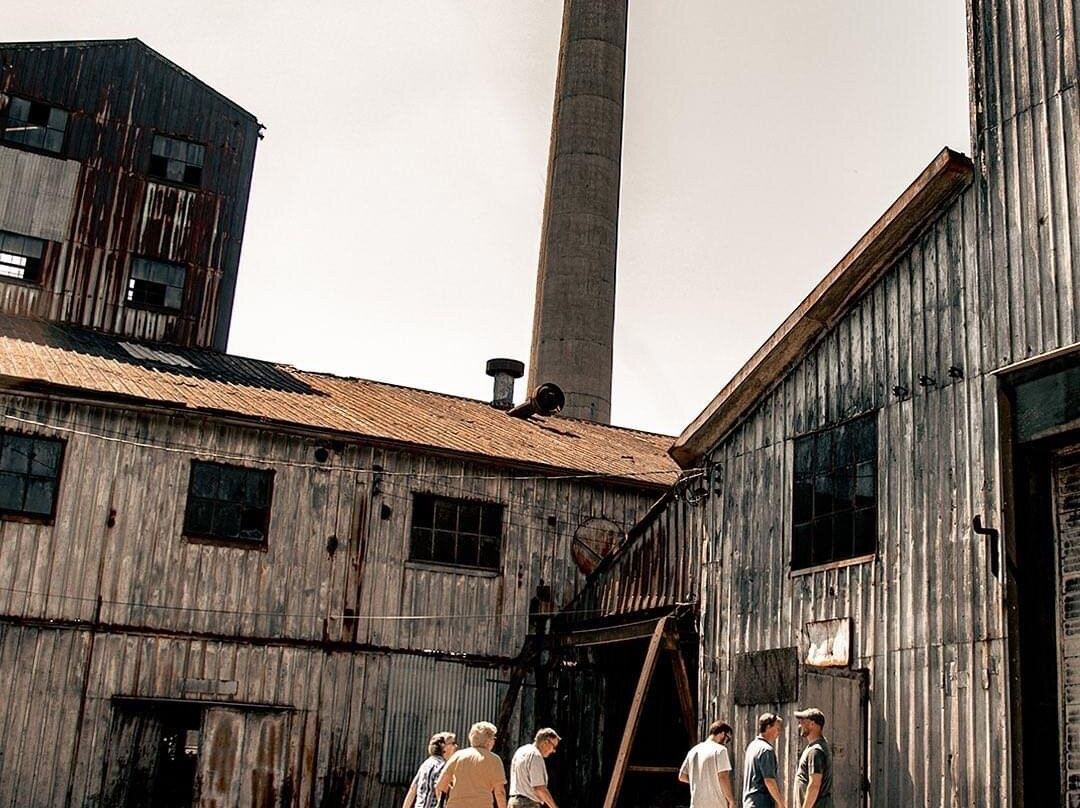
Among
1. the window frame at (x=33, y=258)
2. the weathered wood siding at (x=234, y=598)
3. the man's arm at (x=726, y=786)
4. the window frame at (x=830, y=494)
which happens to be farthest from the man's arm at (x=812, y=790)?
the window frame at (x=33, y=258)

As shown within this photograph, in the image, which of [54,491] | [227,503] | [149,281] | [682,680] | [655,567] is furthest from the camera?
[149,281]

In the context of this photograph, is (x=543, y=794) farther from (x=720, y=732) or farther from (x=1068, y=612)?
(x=1068, y=612)

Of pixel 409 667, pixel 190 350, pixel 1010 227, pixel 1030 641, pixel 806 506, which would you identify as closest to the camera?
pixel 1030 641

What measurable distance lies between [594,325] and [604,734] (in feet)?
60.4

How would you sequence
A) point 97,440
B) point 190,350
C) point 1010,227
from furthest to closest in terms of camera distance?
point 190,350 → point 97,440 → point 1010,227

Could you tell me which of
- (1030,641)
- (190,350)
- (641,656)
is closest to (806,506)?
(1030,641)

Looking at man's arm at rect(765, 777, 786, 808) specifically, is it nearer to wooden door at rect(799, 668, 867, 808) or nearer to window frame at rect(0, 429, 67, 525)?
wooden door at rect(799, 668, 867, 808)

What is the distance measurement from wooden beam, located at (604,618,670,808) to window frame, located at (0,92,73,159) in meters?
16.4

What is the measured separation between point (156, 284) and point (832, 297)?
1633 centimetres

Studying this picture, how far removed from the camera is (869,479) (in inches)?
506

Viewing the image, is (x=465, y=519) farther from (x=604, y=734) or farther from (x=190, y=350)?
(x=190, y=350)

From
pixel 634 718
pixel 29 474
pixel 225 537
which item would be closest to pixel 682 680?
pixel 634 718

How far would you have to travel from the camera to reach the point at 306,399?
20.9 m

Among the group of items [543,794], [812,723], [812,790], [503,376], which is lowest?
[543,794]
